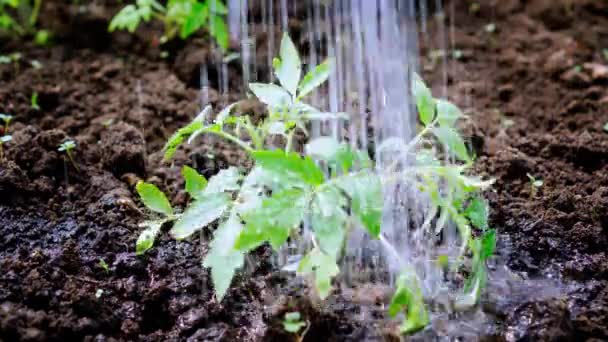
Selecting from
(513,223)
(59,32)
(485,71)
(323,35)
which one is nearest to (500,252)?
(513,223)

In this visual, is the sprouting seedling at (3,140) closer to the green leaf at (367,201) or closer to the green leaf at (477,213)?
the green leaf at (367,201)

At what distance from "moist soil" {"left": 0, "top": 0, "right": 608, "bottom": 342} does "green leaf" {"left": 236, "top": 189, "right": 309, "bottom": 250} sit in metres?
0.20

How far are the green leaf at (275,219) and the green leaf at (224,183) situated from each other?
172 millimetres

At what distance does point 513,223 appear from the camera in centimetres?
148

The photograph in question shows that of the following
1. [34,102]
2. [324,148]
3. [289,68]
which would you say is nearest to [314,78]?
[289,68]

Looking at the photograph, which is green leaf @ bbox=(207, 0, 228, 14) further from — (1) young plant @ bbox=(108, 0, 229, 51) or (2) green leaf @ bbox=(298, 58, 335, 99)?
(2) green leaf @ bbox=(298, 58, 335, 99)

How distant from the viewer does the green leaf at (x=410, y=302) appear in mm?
1106

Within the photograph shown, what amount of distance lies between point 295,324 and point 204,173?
54 centimetres

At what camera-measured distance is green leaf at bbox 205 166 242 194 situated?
1.25 meters

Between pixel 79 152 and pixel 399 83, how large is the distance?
2.85 ft

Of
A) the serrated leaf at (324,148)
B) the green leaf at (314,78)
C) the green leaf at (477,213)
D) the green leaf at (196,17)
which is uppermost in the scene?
the green leaf at (196,17)

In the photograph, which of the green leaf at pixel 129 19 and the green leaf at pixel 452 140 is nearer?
the green leaf at pixel 452 140

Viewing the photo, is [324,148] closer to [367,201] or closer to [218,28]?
[367,201]

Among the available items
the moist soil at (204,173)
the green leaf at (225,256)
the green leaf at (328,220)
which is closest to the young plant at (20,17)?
the moist soil at (204,173)
